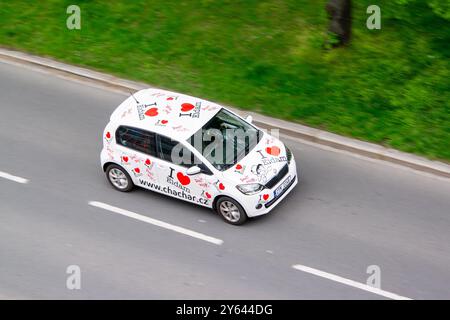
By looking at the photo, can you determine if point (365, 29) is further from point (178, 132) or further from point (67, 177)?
point (67, 177)

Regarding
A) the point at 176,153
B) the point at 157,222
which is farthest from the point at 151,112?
the point at 157,222

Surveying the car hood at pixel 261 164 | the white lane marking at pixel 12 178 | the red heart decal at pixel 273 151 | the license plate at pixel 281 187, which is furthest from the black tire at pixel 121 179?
the license plate at pixel 281 187

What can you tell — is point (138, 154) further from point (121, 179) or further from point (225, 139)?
point (225, 139)

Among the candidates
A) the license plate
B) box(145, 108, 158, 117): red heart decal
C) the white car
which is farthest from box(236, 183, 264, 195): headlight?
box(145, 108, 158, 117): red heart decal

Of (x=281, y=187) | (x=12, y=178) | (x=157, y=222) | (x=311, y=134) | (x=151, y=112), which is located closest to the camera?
(x=281, y=187)

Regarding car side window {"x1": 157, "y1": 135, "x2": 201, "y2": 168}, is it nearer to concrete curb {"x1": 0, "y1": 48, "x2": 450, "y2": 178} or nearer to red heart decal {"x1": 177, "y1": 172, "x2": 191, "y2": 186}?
red heart decal {"x1": 177, "y1": 172, "x2": 191, "y2": 186}

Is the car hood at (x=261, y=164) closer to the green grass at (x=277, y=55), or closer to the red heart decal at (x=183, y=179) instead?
the red heart decal at (x=183, y=179)

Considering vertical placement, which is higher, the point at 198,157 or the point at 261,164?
the point at 198,157
